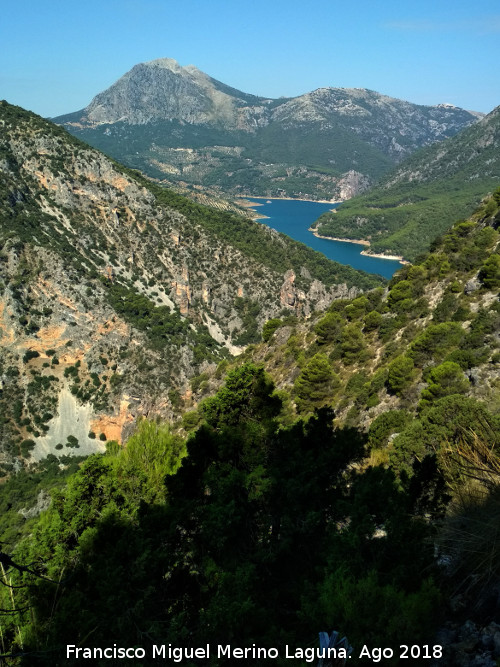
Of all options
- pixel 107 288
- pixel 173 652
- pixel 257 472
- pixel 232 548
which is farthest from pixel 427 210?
A: pixel 173 652

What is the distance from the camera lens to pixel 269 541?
8.47 meters

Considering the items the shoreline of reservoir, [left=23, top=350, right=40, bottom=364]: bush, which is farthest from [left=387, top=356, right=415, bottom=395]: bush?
the shoreline of reservoir

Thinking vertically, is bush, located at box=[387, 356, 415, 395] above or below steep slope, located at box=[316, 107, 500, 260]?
below

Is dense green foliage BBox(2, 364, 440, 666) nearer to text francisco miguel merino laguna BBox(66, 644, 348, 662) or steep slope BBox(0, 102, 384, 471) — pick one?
text francisco miguel merino laguna BBox(66, 644, 348, 662)

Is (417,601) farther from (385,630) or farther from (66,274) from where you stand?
(66,274)

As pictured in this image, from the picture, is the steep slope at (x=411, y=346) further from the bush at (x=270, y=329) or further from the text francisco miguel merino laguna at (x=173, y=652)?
the text francisco miguel merino laguna at (x=173, y=652)

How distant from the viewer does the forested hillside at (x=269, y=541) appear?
5.39m

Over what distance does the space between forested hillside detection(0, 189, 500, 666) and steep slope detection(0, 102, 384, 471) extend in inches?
1256

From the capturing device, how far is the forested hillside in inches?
212

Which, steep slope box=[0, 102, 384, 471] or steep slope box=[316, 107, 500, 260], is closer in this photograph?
steep slope box=[0, 102, 384, 471]

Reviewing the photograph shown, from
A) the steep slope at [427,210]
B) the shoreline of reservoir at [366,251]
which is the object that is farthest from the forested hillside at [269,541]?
the steep slope at [427,210]

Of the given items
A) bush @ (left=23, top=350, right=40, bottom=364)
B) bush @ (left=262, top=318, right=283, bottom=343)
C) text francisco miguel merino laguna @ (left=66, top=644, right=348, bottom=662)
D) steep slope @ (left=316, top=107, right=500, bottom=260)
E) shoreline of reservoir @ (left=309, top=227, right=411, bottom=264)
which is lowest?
bush @ (left=23, top=350, right=40, bottom=364)

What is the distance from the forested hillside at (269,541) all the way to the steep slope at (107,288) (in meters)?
31.9

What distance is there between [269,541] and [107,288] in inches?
2354
